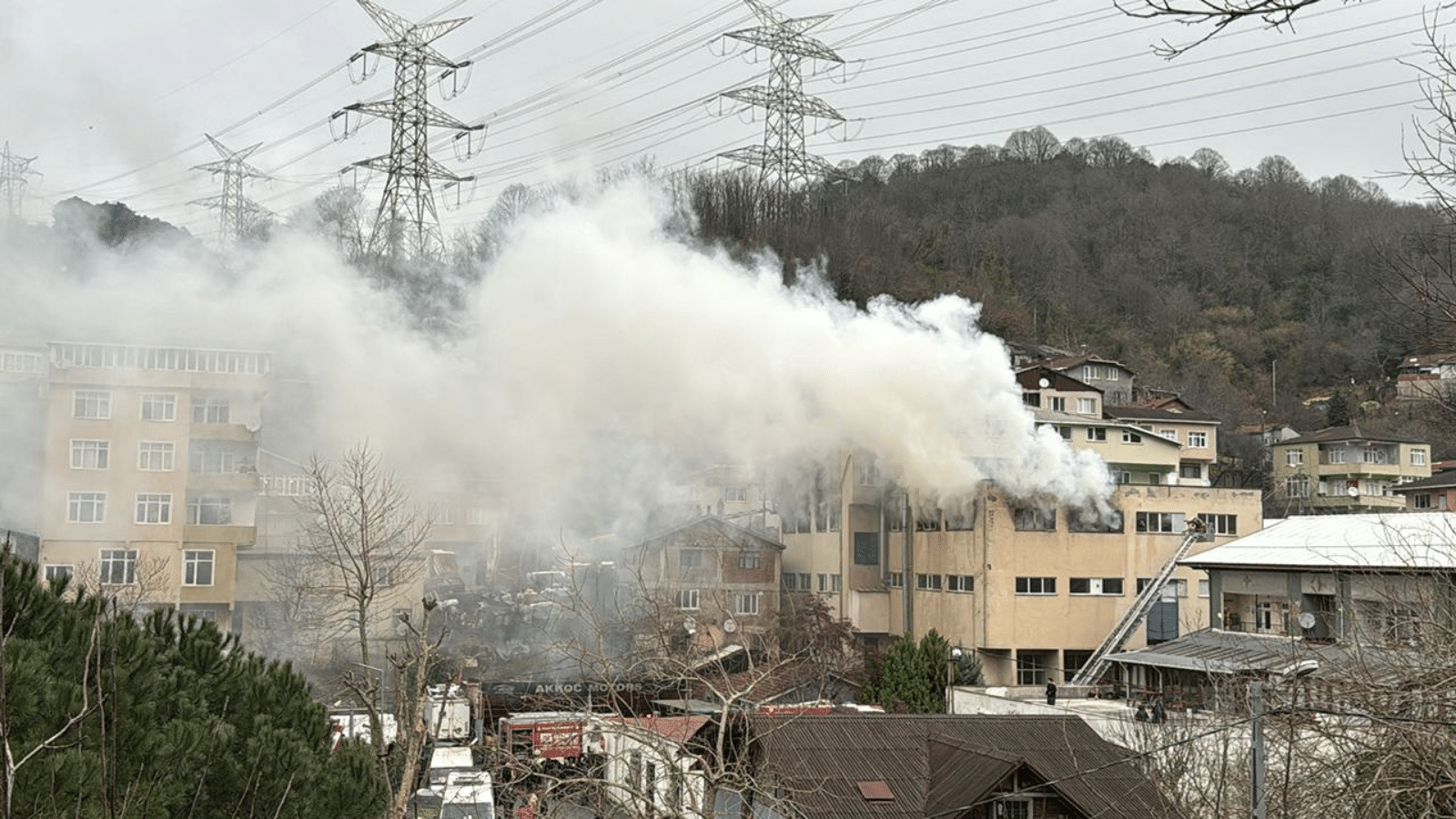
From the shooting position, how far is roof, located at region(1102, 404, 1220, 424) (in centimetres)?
7075

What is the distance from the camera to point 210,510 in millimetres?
45938

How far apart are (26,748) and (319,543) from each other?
36.7 meters

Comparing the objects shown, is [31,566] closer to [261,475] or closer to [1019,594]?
[261,475]

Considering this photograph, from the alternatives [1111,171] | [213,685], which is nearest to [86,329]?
[213,685]

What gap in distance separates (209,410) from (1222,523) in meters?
36.9

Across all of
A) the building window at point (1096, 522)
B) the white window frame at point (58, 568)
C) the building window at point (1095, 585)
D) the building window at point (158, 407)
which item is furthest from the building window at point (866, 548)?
the white window frame at point (58, 568)

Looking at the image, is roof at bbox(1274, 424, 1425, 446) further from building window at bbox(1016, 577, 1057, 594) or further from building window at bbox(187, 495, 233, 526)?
building window at bbox(187, 495, 233, 526)

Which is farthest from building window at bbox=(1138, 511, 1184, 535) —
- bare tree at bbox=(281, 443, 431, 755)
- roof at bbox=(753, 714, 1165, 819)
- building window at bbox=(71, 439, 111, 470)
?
building window at bbox=(71, 439, 111, 470)

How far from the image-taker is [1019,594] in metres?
49.1

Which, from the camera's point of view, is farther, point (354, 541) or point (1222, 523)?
point (1222, 523)

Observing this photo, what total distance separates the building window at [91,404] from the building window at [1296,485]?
56.8 meters

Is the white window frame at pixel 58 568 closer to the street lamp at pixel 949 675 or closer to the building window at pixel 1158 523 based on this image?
the street lamp at pixel 949 675

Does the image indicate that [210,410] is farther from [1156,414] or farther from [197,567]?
[1156,414]

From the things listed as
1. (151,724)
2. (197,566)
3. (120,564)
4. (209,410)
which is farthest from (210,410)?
(151,724)
